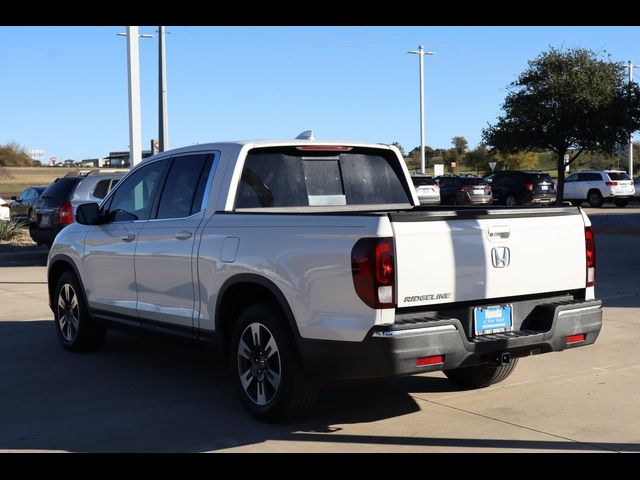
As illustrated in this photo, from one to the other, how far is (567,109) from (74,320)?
24466 millimetres

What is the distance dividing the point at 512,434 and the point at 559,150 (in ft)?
86.9

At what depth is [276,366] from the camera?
601 cm

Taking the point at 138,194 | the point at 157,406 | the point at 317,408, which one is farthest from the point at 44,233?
the point at 317,408

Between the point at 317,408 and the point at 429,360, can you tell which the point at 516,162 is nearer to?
the point at 317,408

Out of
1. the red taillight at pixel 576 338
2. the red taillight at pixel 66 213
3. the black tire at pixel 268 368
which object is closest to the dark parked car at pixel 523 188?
the red taillight at pixel 66 213

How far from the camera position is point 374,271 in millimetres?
5324

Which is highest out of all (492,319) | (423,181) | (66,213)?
(423,181)

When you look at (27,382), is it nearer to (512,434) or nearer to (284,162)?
(284,162)

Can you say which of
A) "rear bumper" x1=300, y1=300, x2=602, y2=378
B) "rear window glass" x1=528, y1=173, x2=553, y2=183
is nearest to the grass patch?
"rear bumper" x1=300, y1=300, x2=602, y2=378

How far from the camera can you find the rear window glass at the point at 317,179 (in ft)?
22.9

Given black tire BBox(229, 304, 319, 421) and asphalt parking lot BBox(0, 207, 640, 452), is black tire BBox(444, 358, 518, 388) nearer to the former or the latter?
asphalt parking lot BBox(0, 207, 640, 452)

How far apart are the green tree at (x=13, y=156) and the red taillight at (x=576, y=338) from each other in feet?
299

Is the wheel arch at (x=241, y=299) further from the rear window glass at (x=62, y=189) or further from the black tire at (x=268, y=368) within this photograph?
the rear window glass at (x=62, y=189)
